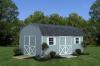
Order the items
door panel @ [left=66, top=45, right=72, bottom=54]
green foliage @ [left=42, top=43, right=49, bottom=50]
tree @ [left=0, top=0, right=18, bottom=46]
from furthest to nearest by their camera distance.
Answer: tree @ [left=0, top=0, right=18, bottom=46] → door panel @ [left=66, top=45, right=72, bottom=54] → green foliage @ [left=42, top=43, right=49, bottom=50]

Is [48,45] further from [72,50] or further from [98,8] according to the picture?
[98,8]

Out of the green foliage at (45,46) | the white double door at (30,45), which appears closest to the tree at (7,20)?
the white double door at (30,45)

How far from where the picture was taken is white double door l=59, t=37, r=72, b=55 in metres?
30.9

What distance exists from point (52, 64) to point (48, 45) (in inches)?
211

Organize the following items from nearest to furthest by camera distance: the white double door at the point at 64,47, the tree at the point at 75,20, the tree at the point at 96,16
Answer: the white double door at the point at 64,47 → the tree at the point at 96,16 → the tree at the point at 75,20

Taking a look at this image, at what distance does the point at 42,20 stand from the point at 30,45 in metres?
38.6

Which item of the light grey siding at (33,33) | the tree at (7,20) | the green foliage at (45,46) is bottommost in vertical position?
the green foliage at (45,46)

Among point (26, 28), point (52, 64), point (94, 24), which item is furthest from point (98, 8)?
point (52, 64)

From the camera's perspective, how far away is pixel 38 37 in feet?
94.8

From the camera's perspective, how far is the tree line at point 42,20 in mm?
59719

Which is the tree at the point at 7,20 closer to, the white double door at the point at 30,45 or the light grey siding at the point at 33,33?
the light grey siding at the point at 33,33

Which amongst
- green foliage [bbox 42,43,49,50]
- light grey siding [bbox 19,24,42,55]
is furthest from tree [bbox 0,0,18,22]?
green foliage [bbox 42,43,49,50]

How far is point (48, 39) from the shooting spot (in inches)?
1149

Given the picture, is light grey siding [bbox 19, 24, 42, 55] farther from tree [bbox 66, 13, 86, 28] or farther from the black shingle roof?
tree [bbox 66, 13, 86, 28]
